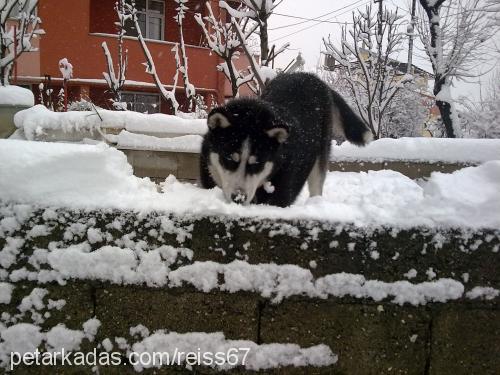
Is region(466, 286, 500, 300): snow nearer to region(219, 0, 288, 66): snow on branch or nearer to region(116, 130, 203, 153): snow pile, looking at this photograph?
region(116, 130, 203, 153): snow pile

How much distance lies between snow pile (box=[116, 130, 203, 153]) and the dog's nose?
2.86 metres

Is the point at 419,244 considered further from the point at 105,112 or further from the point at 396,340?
the point at 105,112

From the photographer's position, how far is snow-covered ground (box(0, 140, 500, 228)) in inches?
67.8

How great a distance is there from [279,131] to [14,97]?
180 inches

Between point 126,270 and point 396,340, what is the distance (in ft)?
3.81

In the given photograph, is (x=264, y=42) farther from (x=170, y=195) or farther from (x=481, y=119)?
(x=481, y=119)

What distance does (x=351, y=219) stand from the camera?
1.72 metres

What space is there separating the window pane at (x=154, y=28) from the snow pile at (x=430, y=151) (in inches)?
488

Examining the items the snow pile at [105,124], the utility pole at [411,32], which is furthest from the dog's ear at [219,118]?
the utility pole at [411,32]

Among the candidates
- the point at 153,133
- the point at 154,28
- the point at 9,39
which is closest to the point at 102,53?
the point at 154,28

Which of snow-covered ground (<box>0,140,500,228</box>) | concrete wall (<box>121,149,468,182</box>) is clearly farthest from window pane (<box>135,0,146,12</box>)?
snow-covered ground (<box>0,140,500,228</box>)

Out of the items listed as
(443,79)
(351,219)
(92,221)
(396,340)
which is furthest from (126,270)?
(443,79)

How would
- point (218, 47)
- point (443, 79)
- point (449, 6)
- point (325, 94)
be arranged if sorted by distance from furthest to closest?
point (449, 6) < point (443, 79) < point (218, 47) < point (325, 94)

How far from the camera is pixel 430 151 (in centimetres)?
513
